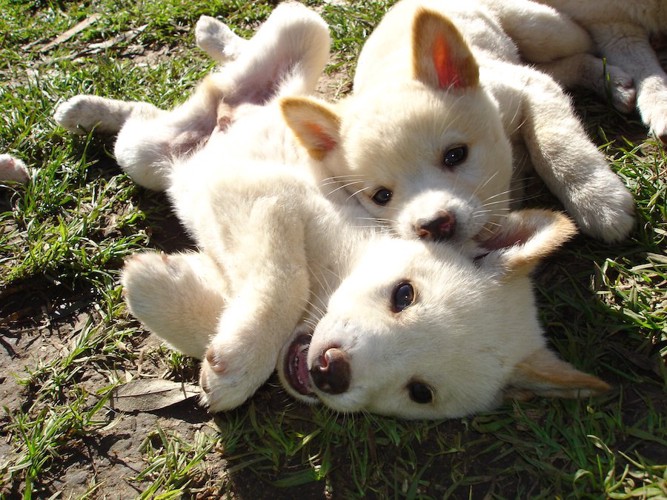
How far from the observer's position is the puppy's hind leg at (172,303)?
321 cm

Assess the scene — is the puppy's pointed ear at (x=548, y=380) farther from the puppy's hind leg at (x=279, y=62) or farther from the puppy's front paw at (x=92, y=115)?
the puppy's front paw at (x=92, y=115)

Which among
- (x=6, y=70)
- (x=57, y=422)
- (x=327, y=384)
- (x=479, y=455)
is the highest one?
(x=6, y=70)

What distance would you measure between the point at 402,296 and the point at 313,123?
4.22 ft

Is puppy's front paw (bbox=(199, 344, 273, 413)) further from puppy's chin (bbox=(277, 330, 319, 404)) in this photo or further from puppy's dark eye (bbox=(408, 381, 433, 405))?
→ puppy's dark eye (bbox=(408, 381, 433, 405))

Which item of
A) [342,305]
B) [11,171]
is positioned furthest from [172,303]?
[11,171]

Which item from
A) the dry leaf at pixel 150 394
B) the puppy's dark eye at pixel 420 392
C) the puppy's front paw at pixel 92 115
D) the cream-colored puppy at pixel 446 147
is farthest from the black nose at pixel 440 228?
the puppy's front paw at pixel 92 115

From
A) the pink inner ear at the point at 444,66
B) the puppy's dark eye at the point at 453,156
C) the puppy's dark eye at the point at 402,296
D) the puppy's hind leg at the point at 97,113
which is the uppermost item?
the pink inner ear at the point at 444,66

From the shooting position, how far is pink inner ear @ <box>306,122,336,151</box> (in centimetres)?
370

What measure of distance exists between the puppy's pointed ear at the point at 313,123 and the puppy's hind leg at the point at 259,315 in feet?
2.17

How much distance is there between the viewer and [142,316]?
127 inches

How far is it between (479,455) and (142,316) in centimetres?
171

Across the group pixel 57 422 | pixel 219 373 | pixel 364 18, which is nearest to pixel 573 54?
pixel 364 18

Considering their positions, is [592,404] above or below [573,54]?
below

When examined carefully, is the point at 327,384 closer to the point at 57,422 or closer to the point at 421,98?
the point at 57,422
